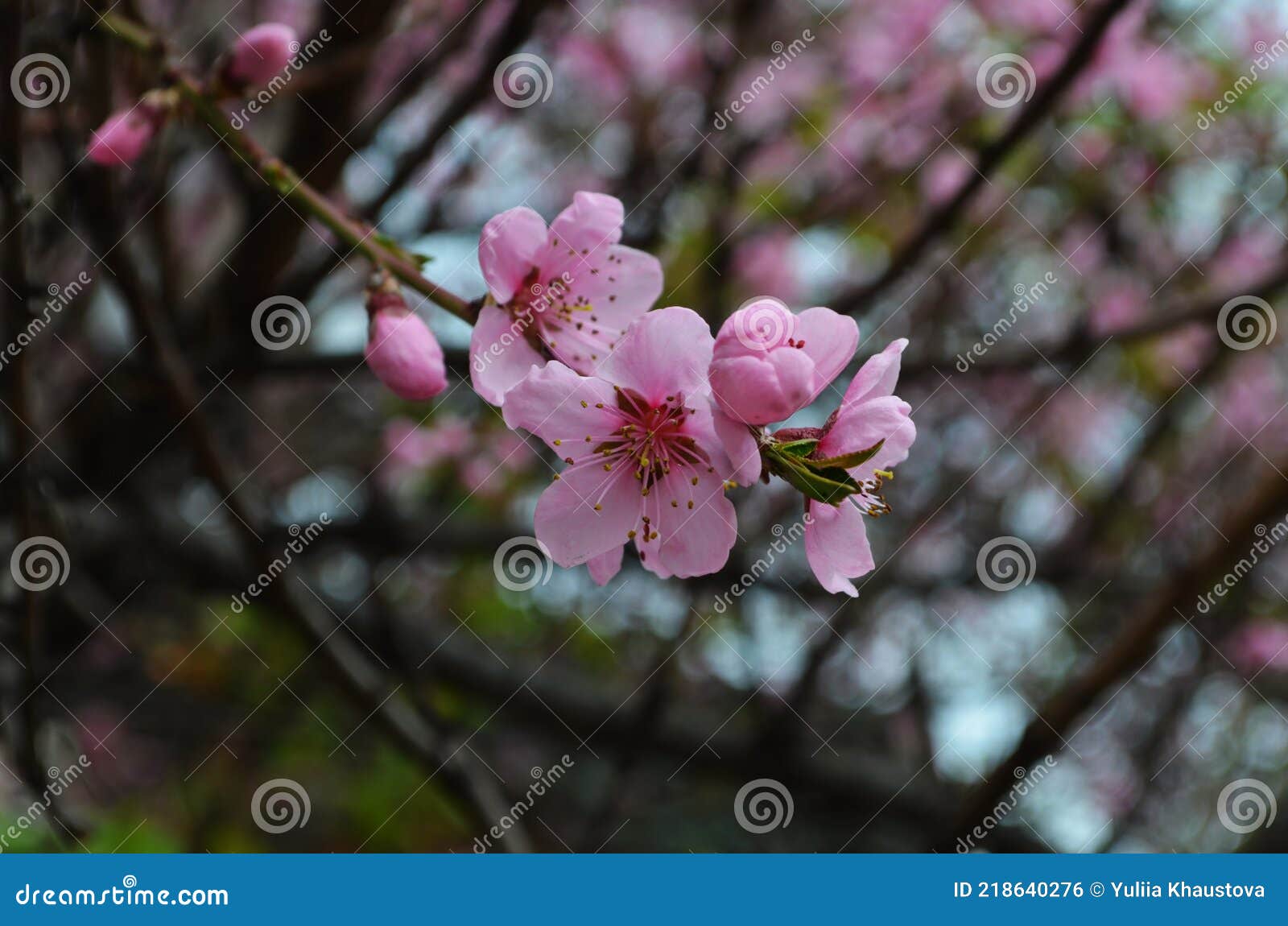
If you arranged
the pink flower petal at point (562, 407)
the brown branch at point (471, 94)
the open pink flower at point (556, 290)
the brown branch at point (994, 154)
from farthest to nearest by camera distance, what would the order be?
the brown branch at point (471, 94)
the brown branch at point (994, 154)
the open pink flower at point (556, 290)
the pink flower petal at point (562, 407)

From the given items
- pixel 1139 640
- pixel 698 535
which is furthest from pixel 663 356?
pixel 1139 640

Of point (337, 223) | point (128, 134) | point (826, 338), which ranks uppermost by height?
point (826, 338)

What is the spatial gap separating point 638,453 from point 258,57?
0.62m

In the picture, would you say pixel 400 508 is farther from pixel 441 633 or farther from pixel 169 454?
pixel 169 454

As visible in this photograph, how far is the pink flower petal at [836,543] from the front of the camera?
38.4 inches

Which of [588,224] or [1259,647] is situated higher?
[1259,647]

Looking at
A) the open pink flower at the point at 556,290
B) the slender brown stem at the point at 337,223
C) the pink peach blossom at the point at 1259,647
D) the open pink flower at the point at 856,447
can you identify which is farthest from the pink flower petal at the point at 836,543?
the pink peach blossom at the point at 1259,647

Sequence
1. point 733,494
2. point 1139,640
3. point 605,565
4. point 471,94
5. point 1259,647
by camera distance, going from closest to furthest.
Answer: point 605,565
point 1139,640
point 471,94
point 733,494
point 1259,647

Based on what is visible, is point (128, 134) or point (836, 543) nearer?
point (836, 543)

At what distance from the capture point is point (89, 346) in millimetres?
2875

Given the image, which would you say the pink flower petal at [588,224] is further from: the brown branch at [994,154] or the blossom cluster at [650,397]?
the brown branch at [994,154]

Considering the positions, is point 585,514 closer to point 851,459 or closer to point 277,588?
point 851,459

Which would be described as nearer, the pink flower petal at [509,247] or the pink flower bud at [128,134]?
the pink flower petal at [509,247]

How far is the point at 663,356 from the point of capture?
0.94m
